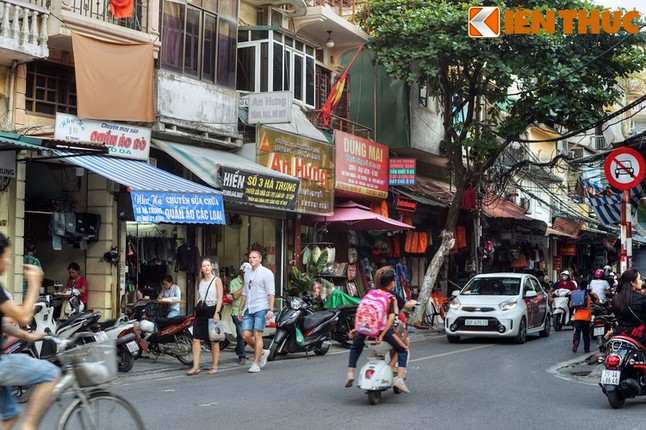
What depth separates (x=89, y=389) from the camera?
19.1ft

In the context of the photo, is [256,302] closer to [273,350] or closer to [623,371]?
[273,350]

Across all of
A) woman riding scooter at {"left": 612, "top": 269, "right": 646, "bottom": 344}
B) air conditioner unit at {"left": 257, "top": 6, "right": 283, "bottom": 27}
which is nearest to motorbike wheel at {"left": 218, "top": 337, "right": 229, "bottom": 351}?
woman riding scooter at {"left": 612, "top": 269, "right": 646, "bottom": 344}

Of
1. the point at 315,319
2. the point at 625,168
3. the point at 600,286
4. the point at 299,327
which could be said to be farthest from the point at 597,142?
the point at 299,327

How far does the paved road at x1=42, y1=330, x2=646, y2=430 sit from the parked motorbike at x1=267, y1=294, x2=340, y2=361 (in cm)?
29

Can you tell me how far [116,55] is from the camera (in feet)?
52.7

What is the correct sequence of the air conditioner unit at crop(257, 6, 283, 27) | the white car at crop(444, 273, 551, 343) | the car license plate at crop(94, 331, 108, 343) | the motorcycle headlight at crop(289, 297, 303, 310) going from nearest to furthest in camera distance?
the car license plate at crop(94, 331, 108, 343), the motorcycle headlight at crop(289, 297, 303, 310), the white car at crop(444, 273, 551, 343), the air conditioner unit at crop(257, 6, 283, 27)

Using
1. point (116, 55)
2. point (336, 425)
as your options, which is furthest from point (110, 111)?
point (336, 425)

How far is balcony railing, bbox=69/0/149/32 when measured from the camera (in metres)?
15.9

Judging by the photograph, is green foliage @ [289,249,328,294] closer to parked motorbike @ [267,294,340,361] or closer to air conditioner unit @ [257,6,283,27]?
parked motorbike @ [267,294,340,361]

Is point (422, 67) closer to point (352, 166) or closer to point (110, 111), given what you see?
point (352, 166)

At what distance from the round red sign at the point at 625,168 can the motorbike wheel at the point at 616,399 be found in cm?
487

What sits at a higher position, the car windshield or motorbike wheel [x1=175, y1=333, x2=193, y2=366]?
the car windshield

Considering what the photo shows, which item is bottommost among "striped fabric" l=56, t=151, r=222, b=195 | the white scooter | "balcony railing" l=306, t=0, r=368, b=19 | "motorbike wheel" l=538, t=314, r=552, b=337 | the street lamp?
"motorbike wheel" l=538, t=314, r=552, b=337

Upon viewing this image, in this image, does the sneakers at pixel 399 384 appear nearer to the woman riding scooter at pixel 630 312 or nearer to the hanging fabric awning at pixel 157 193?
the woman riding scooter at pixel 630 312
